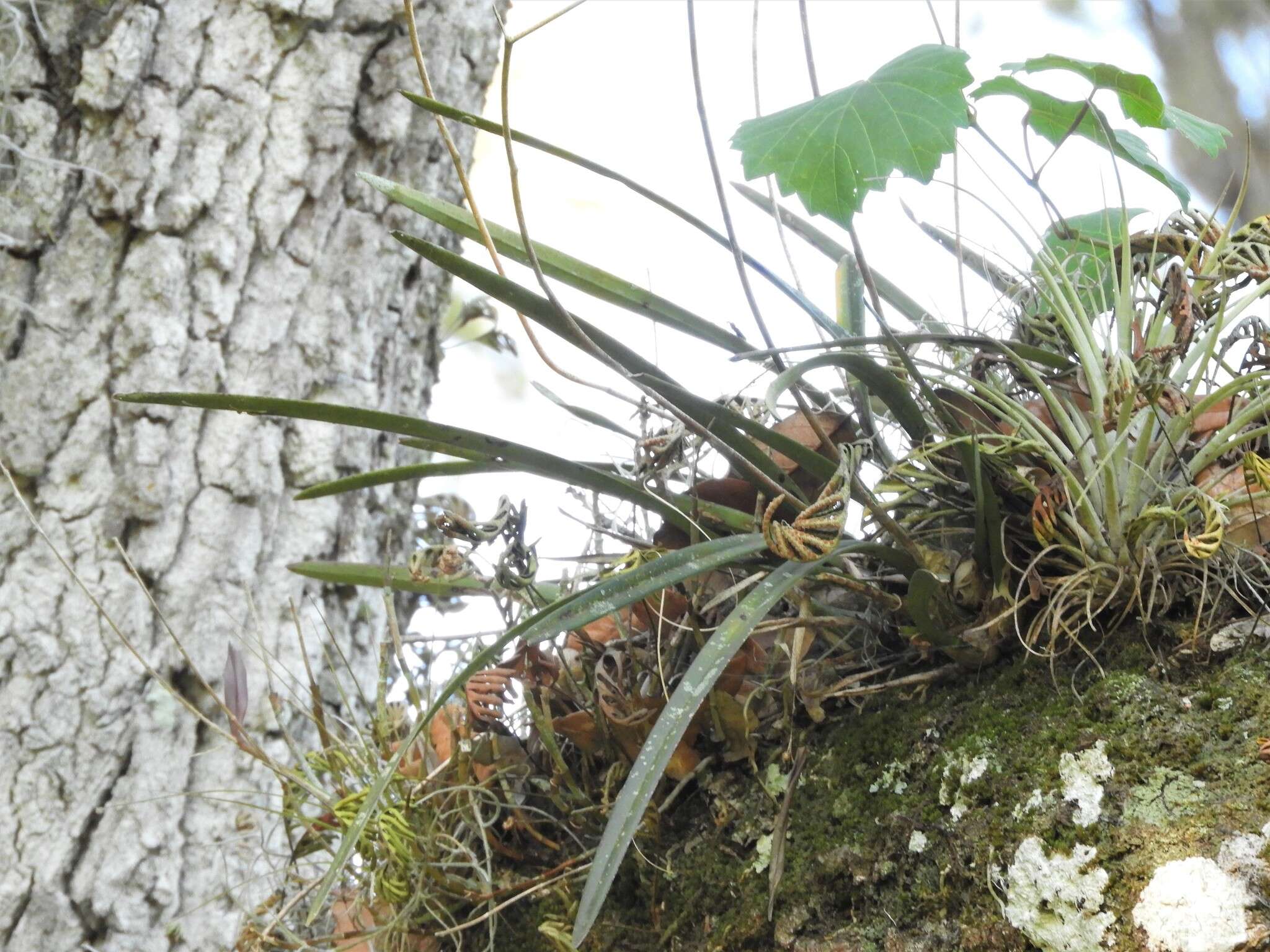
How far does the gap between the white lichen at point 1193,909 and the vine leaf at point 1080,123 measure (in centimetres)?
52

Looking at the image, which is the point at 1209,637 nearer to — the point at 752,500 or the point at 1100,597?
the point at 1100,597

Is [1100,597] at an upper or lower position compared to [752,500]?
lower

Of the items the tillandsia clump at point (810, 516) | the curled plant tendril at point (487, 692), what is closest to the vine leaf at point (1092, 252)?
the tillandsia clump at point (810, 516)

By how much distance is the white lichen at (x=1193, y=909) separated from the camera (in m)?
0.48

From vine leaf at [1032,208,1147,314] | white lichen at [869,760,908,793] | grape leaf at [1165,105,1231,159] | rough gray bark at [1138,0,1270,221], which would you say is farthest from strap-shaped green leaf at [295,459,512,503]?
rough gray bark at [1138,0,1270,221]

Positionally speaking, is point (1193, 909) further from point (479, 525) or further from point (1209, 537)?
point (479, 525)

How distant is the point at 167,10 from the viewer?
1544 mm

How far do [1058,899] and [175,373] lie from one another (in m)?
1.30

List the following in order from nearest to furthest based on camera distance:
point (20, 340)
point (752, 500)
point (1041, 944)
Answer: point (1041, 944) → point (752, 500) → point (20, 340)

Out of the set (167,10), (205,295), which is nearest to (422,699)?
(205,295)

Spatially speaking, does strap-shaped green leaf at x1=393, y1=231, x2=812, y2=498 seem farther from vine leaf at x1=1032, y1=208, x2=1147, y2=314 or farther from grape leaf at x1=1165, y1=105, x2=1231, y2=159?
grape leaf at x1=1165, y1=105, x2=1231, y2=159

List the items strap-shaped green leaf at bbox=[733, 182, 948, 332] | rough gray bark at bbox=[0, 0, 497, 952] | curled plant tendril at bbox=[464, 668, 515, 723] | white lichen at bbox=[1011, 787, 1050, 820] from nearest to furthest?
white lichen at bbox=[1011, 787, 1050, 820] → curled plant tendril at bbox=[464, 668, 515, 723] → strap-shaped green leaf at bbox=[733, 182, 948, 332] → rough gray bark at bbox=[0, 0, 497, 952]

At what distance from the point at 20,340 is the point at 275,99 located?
0.51m

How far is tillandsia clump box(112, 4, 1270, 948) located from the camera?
64 cm
